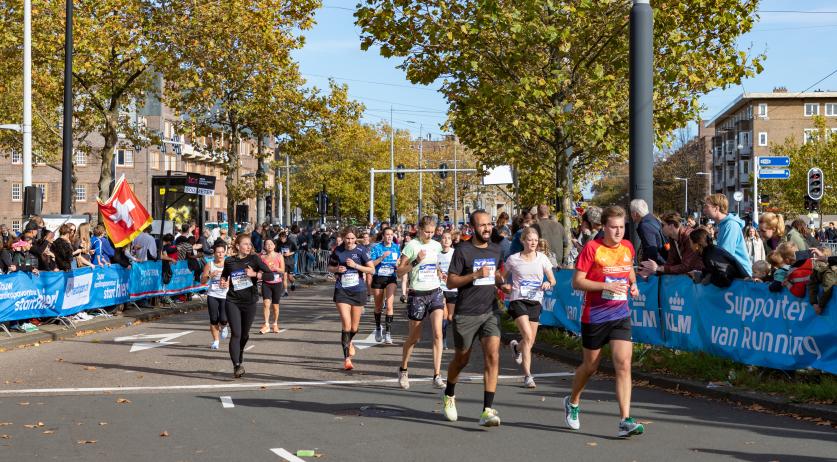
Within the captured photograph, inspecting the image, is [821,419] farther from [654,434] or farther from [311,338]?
[311,338]

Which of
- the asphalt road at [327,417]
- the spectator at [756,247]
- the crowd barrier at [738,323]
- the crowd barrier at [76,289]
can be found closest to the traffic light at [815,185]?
the spectator at [756,247]

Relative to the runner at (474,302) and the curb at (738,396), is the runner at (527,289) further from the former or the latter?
the runner at (474,302)

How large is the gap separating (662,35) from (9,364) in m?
12.3

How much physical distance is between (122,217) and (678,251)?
1243cm

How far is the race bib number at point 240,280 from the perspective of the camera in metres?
12.9

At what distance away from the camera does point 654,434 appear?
28.6 ft

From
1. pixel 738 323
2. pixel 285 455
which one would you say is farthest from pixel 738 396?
pixel 285 455

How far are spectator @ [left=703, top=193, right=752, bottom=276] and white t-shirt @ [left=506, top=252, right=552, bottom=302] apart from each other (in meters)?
1.90

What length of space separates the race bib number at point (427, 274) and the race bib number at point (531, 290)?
114cm

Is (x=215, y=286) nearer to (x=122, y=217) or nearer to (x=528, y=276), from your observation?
(x=528, y=276)

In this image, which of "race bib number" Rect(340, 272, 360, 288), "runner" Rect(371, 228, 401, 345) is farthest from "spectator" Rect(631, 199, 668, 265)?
"runner" Rect(371, 228, 401, 345)

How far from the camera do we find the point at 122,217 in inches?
848

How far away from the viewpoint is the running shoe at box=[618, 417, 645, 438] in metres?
8.34

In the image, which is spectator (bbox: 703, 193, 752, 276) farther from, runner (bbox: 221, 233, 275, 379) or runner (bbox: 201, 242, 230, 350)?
runner (bbox: 201, 242, 230, 350)
